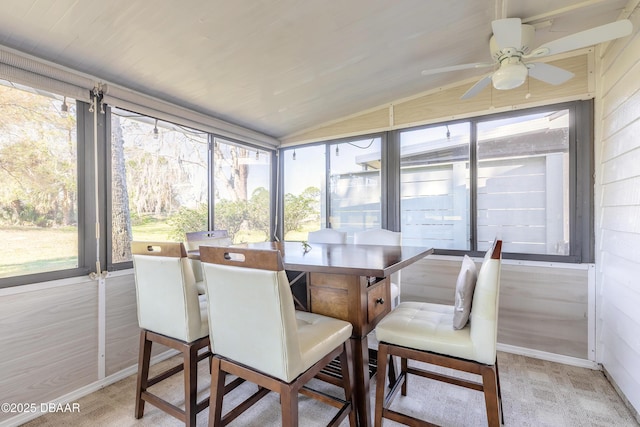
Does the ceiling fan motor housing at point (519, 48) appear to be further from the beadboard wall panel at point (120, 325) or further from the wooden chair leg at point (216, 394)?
the beadboard wall panel at point (120, 325)

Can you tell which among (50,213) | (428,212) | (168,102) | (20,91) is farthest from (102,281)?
(428,212)

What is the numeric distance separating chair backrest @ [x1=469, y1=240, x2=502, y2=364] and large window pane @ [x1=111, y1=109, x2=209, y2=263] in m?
2.63

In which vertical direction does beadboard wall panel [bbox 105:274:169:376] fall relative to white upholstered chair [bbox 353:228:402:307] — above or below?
below

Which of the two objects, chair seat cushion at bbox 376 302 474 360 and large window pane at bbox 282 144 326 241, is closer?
chair seat cushion at bbox 376 302 474 360

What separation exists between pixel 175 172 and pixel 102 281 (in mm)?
1221

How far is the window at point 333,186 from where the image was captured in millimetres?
3715

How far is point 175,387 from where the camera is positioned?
2193 millimetres

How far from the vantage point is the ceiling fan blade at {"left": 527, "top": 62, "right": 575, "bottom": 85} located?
1919 mm

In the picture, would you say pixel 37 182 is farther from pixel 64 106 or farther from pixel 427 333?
pixel 427 333

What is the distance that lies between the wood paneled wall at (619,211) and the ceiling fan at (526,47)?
0.47 meters

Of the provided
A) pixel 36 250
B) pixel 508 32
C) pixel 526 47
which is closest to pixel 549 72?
pixel 526 47

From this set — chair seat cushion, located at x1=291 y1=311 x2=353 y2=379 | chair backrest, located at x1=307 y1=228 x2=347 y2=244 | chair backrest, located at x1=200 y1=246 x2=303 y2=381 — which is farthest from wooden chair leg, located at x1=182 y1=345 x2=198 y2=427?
chair backrest, located at x1=307 y1=228 x2=347 y2=244

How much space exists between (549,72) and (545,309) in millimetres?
1998

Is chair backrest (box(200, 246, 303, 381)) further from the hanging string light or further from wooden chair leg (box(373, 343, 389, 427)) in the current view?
the hanging string light
